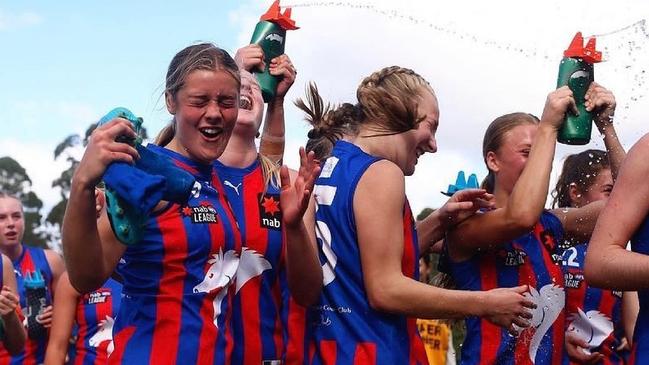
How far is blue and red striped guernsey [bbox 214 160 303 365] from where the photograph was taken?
403 cm

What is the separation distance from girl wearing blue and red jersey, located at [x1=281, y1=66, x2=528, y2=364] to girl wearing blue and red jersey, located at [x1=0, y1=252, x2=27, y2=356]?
11.1 feet

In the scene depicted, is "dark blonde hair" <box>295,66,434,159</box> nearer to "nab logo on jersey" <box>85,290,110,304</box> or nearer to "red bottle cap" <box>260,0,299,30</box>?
"red bottle cap" <box>260,0,299,30</box>

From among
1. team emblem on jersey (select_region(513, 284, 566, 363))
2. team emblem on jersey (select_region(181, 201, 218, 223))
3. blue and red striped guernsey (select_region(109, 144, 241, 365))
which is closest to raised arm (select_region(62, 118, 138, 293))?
blue and red striped guernsey (select_region(109, 144, 241, 365))

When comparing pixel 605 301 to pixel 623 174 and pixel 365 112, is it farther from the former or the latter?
pixel 623 174

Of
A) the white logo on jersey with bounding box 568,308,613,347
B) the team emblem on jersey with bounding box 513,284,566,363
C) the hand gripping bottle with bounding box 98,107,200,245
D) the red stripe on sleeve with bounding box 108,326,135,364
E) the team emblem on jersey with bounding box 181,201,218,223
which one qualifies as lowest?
the white logo on jersey with bounding box 568,308,613,347

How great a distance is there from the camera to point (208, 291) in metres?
3.83

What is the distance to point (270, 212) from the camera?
4.16 metres

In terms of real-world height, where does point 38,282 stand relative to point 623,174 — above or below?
below

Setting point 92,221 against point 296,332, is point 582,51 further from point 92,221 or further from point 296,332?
point 92,221

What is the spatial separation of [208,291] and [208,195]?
0.40 metres

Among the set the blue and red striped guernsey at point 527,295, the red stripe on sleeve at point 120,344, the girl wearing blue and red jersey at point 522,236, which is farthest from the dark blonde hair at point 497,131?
the red stripe on sleeve at point 120,344

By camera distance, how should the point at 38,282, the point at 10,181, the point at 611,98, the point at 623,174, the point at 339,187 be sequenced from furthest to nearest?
the point at 10,181, the point at 38,282, the point at 611,98, the point at 339,187, the point at 623,174

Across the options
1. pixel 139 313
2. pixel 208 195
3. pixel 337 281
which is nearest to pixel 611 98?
pixel 337 281

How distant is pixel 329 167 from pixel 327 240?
318 millimetres
